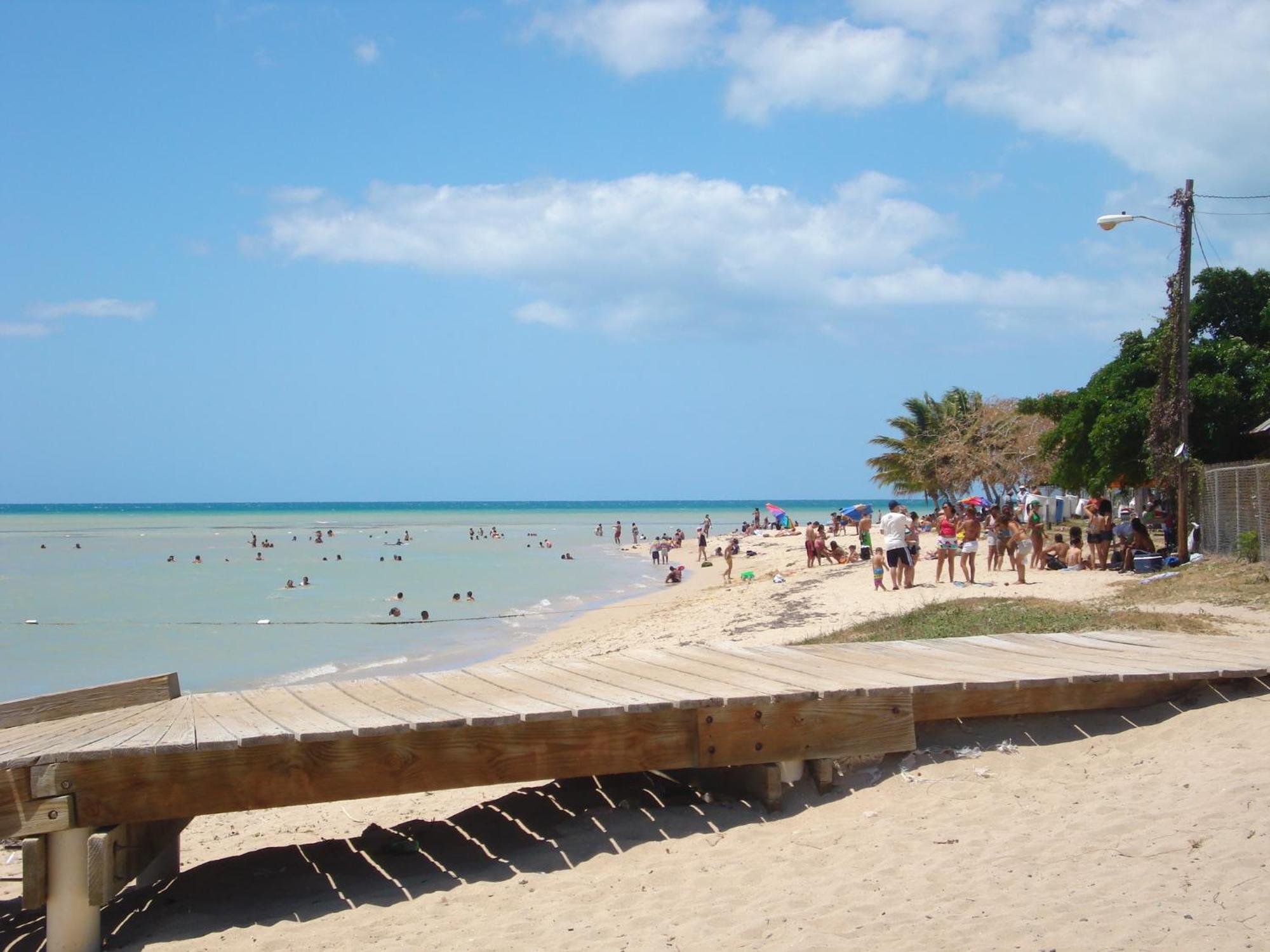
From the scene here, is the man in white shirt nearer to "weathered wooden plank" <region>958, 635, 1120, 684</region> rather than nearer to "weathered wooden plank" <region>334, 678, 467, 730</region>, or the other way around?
"weathered wooden plank" <region>958, 635, 1120, 684</region>

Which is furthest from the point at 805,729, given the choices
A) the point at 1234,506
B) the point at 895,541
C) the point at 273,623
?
the point at 273,623

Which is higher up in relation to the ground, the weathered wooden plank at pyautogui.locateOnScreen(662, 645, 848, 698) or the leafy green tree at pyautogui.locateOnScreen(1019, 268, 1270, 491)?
the leafy green tree at pyautogui.locateOnScreen(1019, 268, 1270, 491)

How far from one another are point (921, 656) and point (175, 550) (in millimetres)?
56193

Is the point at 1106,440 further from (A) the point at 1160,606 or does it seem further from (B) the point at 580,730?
(B) the point at 580,730

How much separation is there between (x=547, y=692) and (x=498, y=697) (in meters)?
0.30

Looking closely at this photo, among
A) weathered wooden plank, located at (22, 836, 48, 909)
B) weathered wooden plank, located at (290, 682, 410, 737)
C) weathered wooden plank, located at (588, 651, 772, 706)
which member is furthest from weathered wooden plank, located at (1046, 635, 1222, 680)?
weathered wooden plank, located at (22, 836, 48, 909)

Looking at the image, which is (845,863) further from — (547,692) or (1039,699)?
(1039,699)

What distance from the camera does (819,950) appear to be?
13.7 ft

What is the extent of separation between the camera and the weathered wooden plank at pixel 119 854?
4953mm

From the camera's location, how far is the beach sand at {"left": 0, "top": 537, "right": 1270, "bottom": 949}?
4328 millimetres

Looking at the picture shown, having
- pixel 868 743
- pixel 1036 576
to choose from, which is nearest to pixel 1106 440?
pixel 1036 576

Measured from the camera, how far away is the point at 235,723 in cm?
552

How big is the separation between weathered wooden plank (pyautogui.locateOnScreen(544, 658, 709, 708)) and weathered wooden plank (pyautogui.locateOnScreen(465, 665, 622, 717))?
312 millimetres

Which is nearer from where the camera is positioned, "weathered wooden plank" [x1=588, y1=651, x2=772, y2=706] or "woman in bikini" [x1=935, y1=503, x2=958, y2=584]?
"weathered wooden plank" [x1=588, y1=651, x2=772, y2=706]
